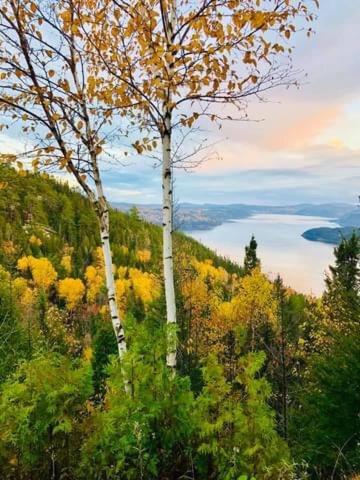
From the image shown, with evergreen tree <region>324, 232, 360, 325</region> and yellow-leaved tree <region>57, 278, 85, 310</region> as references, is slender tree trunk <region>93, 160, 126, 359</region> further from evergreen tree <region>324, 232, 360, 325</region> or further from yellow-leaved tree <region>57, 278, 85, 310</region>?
yellow-leaved tree <region>57, 278, 85, 310</region>

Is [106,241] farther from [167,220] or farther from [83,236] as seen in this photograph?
[83,236]

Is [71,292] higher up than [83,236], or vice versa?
[83,236]

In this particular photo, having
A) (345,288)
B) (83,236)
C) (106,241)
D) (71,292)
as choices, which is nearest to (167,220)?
(106,241)

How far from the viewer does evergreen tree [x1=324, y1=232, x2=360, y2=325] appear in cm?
1065

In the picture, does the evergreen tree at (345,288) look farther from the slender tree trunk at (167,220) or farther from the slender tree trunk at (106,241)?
the slender tree trunk at (106,241)

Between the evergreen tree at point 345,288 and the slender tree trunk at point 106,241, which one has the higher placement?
the slender tree trunk at point 106,241

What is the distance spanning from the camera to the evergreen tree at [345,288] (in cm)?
1065

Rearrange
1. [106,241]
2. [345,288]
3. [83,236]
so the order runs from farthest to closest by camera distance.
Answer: [83,236], [345,288], [106,241]

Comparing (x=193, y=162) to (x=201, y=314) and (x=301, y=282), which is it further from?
(x=301, y=282)

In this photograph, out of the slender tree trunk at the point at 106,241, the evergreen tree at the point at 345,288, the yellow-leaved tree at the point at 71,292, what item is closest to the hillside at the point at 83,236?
the yellow-leaved tree at the point at 71,292

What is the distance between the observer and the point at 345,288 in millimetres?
12320

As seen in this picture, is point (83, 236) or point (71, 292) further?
point (83, 236)

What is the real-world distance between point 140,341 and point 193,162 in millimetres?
2943

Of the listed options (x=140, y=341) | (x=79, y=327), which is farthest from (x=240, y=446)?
(x=79, y=327)
